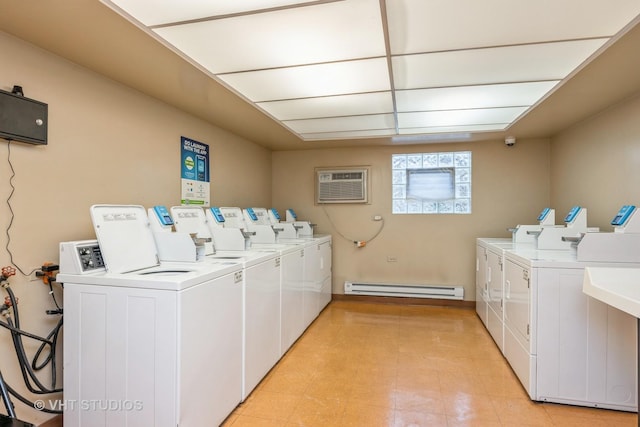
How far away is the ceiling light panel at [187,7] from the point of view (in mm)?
1483

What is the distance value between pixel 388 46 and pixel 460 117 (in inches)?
66.2

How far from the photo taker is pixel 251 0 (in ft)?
4.79

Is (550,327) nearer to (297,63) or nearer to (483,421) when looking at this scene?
(483,421)

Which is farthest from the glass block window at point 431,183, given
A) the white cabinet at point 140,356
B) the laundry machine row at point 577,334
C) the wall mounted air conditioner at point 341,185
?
the white cabinet at point 140,356

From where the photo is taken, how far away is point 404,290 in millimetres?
4641

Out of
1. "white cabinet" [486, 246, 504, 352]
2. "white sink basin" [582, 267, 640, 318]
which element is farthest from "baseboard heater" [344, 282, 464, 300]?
"white sink basin" [582, 267, 640, 318]

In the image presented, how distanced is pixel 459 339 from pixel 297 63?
3.00 metres

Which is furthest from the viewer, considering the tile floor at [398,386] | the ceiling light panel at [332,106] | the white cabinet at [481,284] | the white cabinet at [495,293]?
the white cabinet at [481,284]

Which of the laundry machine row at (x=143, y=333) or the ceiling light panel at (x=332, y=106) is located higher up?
the ceiling light panel at (x=332, y=106)

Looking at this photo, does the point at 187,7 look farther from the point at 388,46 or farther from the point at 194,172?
the point at 194,172

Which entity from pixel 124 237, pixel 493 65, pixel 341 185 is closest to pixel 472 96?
pixel 493 65

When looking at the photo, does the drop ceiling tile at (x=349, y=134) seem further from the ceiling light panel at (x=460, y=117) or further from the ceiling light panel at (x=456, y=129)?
the ceiling light panel at (x=460, y=117)

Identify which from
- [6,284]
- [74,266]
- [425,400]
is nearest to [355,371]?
[425,400]

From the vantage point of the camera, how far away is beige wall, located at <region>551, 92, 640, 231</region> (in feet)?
9.03
